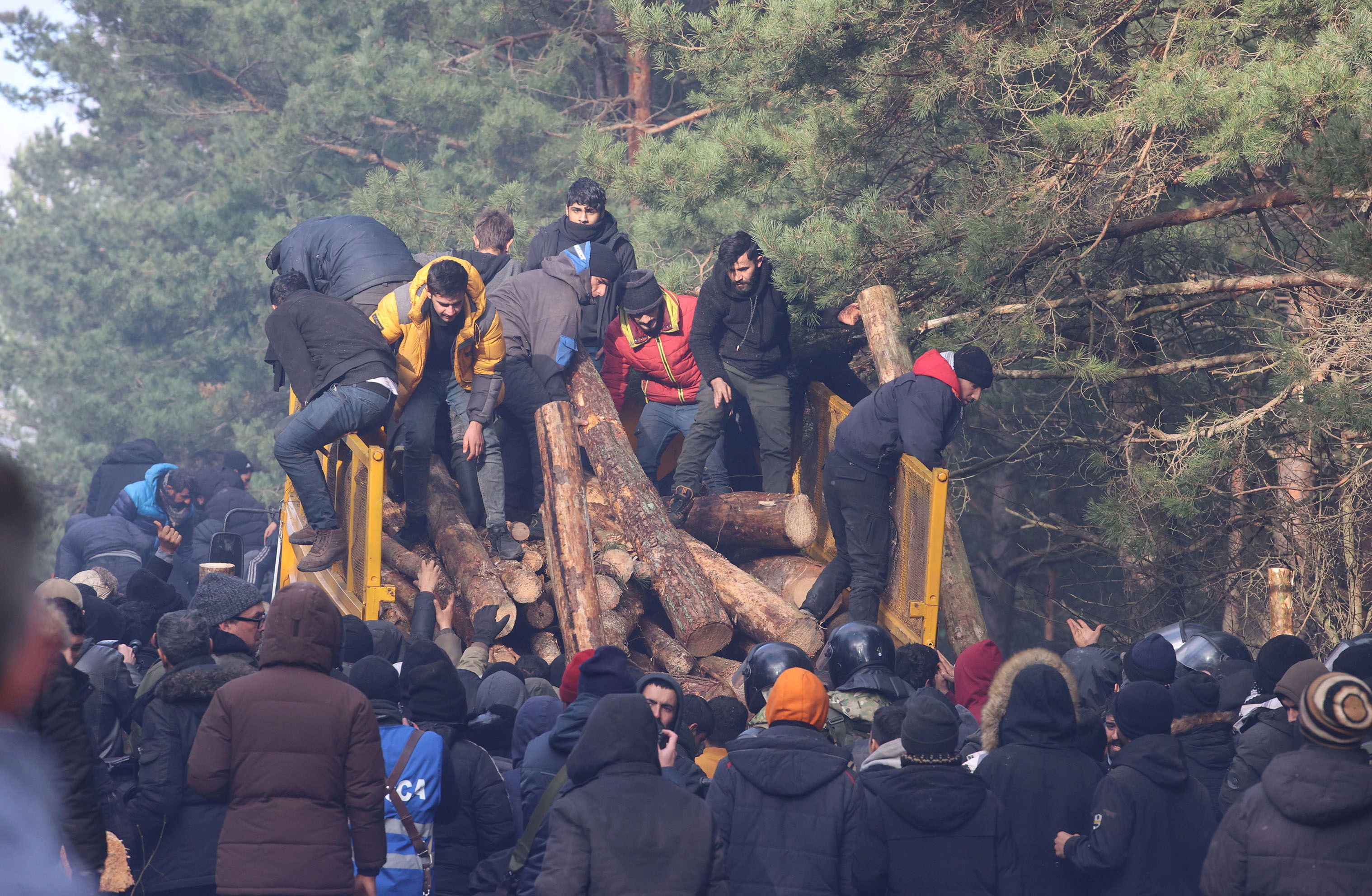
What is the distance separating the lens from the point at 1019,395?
1303 centimetres

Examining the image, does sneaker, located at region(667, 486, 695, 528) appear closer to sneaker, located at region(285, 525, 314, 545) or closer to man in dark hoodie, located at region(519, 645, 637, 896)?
sneaker, located at region(285, 525, 314, 545)

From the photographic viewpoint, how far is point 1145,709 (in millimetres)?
4195

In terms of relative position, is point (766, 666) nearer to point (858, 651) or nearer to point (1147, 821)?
point (858, 651)

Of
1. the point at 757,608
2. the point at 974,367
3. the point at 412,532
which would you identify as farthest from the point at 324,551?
the point at 974,367

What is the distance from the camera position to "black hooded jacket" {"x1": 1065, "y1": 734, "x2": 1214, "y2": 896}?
4.01 m

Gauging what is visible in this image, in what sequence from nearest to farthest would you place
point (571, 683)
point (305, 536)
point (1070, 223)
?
1. point (571, 683)
2. point (305, 536)
3. point (1070, 223)

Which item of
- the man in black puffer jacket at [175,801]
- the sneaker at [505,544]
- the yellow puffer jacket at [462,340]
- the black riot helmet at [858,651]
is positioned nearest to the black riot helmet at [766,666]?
the black riot helmet at [858,651]

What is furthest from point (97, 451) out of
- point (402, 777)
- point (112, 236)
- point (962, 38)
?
point (402, 777)

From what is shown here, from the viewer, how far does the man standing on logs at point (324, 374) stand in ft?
23.9

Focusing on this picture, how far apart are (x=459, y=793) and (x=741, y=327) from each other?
5449mm

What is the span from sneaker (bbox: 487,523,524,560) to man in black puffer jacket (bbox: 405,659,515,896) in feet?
12.1

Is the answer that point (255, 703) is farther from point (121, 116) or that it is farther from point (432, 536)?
point (121, 116)

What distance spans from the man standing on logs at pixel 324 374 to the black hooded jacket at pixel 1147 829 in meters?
4.77

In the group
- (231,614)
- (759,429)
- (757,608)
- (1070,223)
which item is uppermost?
(1070,223)
